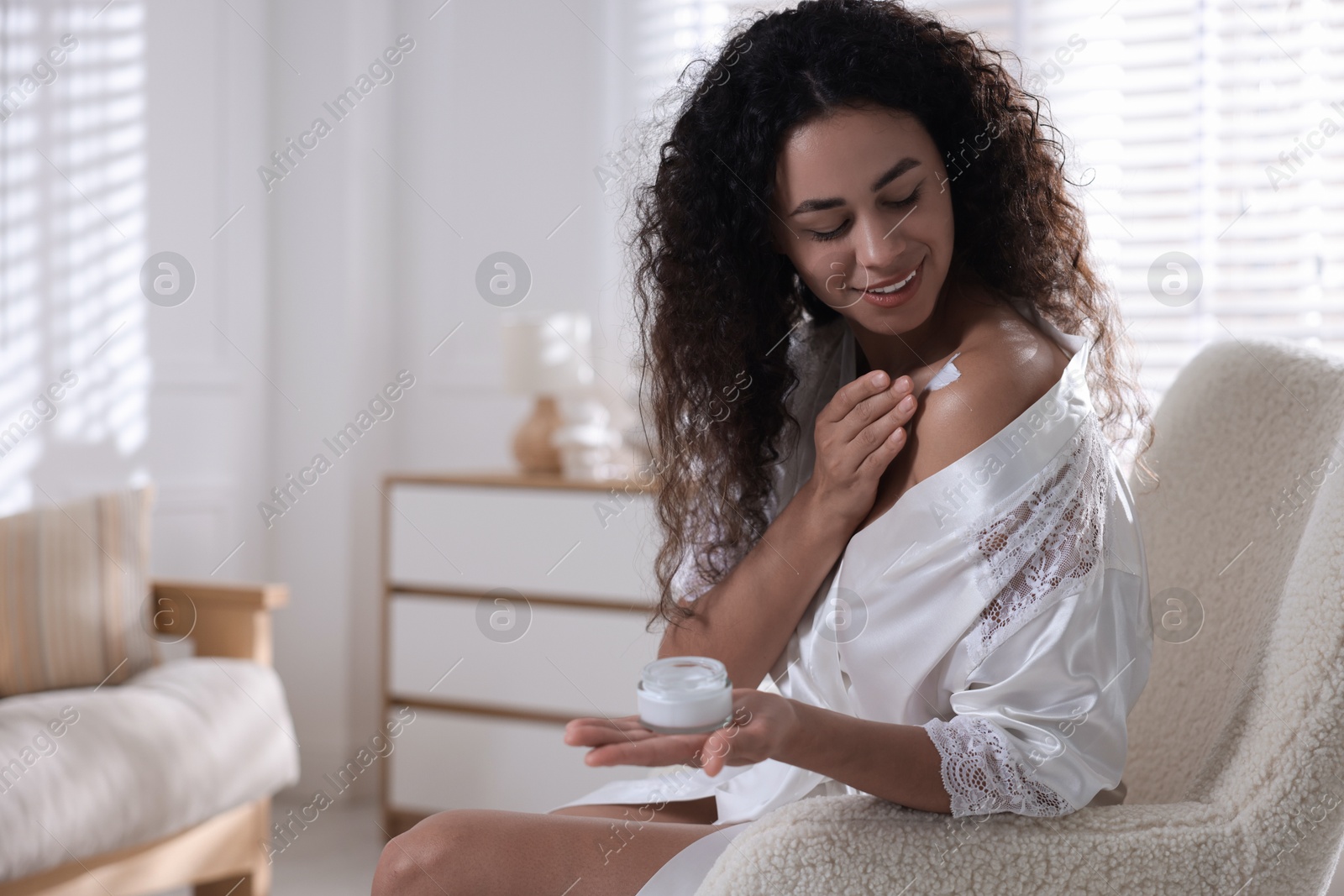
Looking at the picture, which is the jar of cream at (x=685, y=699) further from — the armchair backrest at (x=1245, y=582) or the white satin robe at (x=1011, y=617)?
the armchair backrest at (x=1245, y=582)

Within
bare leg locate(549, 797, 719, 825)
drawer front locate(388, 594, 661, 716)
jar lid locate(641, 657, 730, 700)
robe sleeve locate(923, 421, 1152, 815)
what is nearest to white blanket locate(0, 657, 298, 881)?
drawer front locate(388, 594, 661, 716)

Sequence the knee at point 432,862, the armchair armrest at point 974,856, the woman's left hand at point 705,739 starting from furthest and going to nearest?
the knee at point 432,862, the armchair armrest at point 974,856, the woman's left hand at point 705,739

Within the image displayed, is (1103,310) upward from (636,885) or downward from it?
upward

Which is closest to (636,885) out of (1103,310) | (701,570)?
(701,570)

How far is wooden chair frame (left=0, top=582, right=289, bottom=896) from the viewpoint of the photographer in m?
2.03

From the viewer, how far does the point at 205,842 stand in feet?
7.56

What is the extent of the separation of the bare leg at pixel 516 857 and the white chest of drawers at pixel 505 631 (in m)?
1.53

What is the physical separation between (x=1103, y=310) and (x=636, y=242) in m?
0.59

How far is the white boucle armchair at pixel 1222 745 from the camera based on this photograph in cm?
95

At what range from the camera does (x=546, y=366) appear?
295 cm

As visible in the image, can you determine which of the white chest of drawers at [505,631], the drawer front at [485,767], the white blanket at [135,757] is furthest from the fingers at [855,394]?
the drawer front at [485,767]

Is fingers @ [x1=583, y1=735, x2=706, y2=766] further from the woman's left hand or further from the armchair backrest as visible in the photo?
the armchair backrest

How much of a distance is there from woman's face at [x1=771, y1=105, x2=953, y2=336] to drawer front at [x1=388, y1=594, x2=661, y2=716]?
161 cm

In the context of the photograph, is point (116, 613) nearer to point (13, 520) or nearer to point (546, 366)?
point (13, 520)
